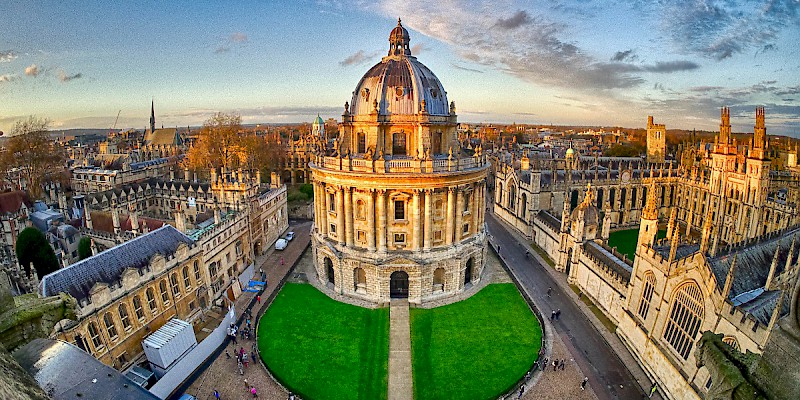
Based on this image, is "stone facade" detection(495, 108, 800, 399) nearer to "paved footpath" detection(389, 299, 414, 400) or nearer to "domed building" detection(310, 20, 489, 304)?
"domed building" detection(310, 20, 489, 304)

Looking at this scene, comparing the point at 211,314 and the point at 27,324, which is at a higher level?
the point at 27,324

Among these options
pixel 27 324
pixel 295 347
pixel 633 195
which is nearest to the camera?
pixel 27 324

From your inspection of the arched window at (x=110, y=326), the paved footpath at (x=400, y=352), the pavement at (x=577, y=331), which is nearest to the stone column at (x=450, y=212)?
the paved footpath at (x=400, y=352)

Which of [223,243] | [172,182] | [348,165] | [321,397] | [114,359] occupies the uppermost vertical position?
[348,165]

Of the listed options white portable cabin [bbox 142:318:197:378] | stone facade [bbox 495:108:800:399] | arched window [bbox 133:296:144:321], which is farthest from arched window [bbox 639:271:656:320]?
arched window [bbox 133:296:144:321]

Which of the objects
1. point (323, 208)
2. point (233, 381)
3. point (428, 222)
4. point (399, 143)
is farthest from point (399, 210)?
point (233, 381)

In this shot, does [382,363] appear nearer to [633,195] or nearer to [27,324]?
[27,324]

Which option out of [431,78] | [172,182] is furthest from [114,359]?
[172,182]
